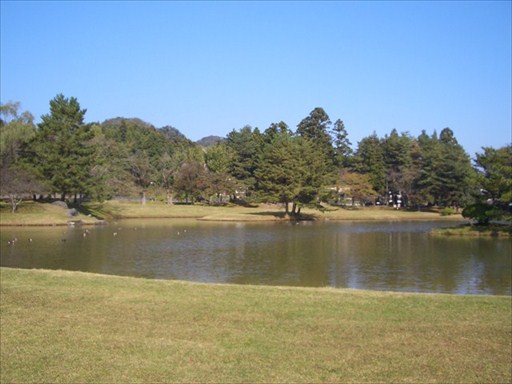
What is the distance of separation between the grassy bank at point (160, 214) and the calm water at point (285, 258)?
8591 mm

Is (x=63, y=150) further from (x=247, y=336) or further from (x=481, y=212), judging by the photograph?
(x=247, y=336)

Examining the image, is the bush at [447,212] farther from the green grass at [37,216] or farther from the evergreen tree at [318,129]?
the green grass at [37,216]

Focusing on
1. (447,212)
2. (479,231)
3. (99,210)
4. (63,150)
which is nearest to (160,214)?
(99,210)

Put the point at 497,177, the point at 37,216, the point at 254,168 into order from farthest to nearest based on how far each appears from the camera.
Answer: the point at 254,168 < the point at 37,216 < the point at 497,177

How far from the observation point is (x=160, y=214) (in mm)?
61688

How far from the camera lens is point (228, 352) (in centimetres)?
837

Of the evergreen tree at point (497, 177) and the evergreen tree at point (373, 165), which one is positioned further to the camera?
the evergreen tree at point (373, 165)

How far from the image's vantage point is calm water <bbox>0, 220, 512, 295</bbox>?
63.7 feet

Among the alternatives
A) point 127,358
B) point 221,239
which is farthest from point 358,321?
point 221,239

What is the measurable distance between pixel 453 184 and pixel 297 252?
46.6 m

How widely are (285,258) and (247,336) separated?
53.5ft

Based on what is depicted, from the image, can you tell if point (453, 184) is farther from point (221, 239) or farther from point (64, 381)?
point (64, 381)

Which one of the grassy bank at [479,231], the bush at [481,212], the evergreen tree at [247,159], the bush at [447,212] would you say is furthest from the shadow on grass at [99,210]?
the bush at [447,212]

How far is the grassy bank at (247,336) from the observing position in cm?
754
